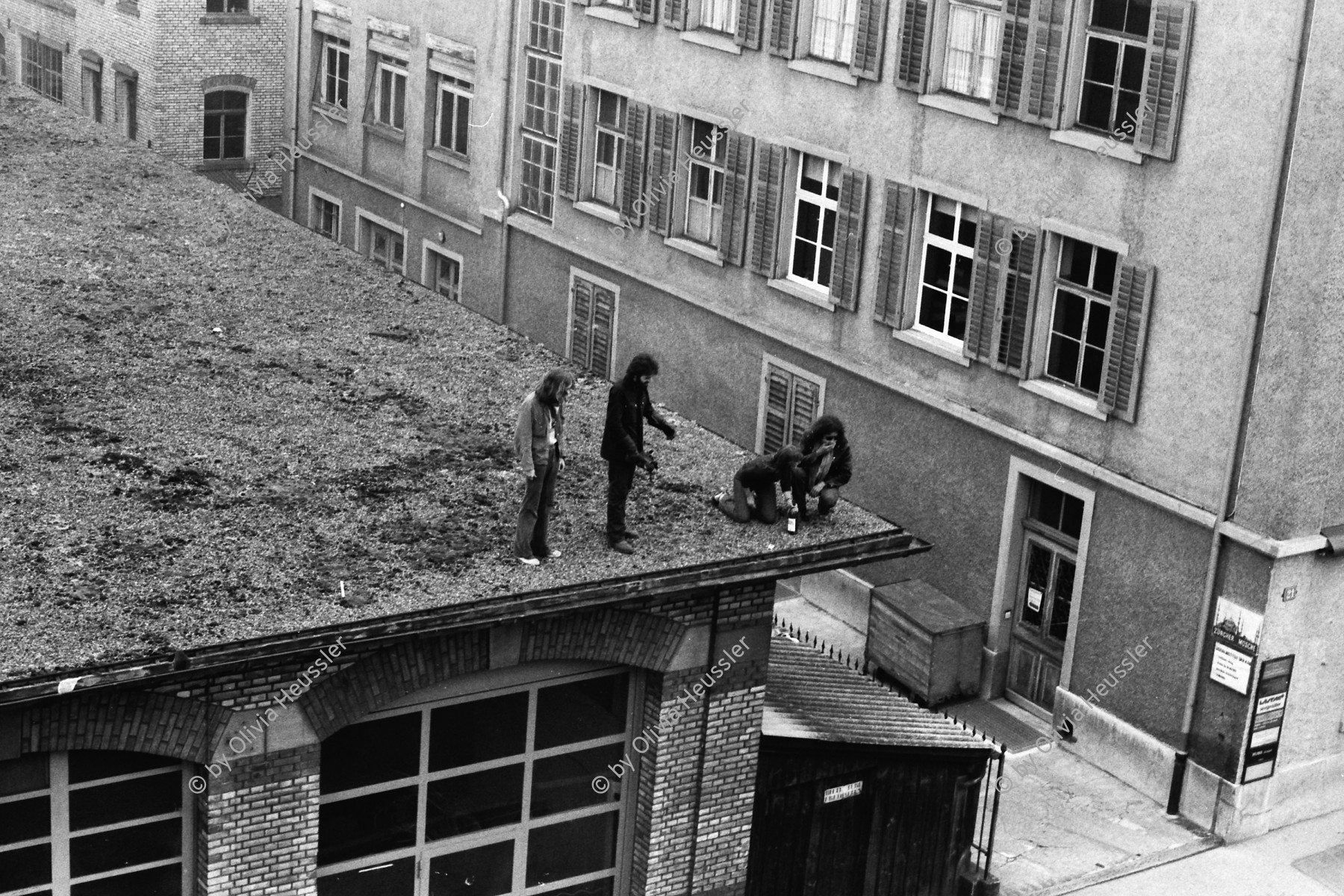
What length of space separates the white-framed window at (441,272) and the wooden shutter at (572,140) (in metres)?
5.20

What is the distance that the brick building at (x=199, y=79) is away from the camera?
43906 mm

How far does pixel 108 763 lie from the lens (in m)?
16.9

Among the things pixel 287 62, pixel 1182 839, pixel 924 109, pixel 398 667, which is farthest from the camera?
pixel 287 62

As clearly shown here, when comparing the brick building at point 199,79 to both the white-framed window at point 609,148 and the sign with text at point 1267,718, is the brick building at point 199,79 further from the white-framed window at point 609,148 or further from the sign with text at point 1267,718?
the sign with text at point 1267,718

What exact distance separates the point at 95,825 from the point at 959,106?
15129mm

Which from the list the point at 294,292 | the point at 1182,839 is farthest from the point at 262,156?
the point at 1182,839

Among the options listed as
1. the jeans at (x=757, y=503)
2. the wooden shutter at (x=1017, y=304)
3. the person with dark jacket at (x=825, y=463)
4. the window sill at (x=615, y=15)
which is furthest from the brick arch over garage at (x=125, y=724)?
the window sill at (x=615, y=15)

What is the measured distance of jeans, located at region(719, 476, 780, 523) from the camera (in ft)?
62.6

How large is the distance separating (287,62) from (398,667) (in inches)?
1134

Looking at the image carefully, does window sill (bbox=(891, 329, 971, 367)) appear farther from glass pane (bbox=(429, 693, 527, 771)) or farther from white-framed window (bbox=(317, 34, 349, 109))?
white-framed window (bbox=(317, 34, 349, 109))

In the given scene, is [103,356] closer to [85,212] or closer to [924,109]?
[85,212]

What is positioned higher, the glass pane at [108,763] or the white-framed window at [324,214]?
the glass pane at [108,763]

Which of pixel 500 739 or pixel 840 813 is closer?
pixel 500 739

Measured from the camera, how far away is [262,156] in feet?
150
